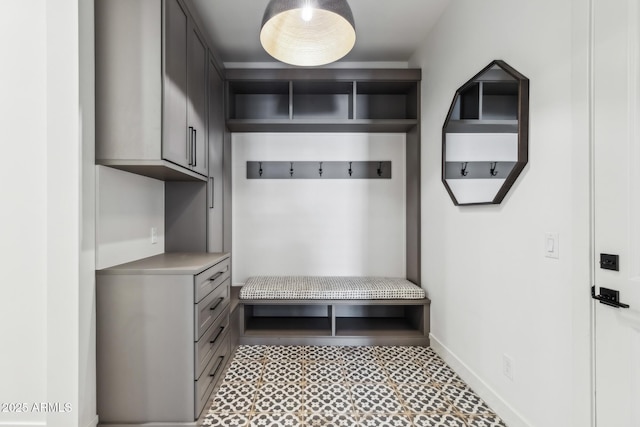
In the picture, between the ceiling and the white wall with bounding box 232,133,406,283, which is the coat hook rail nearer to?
the white wall with bounding box 232,133,406,283

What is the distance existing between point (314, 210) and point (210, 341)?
1.71 m

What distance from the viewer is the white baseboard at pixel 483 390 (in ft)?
5.39

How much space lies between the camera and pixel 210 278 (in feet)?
6.18

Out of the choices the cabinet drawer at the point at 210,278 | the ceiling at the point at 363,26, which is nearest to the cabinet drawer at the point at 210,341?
the cabinet drawer at the point at 210,278

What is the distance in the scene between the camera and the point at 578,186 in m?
1.28

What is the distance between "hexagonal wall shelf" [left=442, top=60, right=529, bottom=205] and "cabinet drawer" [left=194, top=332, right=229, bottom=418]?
1937 millimetres

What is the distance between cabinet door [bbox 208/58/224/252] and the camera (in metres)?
2.50

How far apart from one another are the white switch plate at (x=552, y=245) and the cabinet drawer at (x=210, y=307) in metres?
1.77
